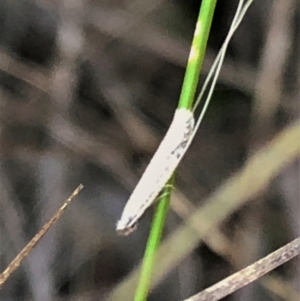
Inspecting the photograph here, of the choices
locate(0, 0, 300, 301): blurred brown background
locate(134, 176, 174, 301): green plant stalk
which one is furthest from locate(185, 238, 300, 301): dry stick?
locate(0, 0, 300, 301): blurred brown background

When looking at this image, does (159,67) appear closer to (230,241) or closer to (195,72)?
(230,241)

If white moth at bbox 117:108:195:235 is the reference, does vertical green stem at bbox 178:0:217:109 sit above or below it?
above

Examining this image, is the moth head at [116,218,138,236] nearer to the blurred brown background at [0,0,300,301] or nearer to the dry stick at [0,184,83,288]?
the dry stick at [0,184,83,288]

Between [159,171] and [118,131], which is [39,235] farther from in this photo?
[118,131]

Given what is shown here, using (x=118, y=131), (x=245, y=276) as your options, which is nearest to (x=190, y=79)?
(x=245, y=276)

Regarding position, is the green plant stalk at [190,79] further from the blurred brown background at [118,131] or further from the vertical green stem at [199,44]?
the blurred brown background at [118,131]
